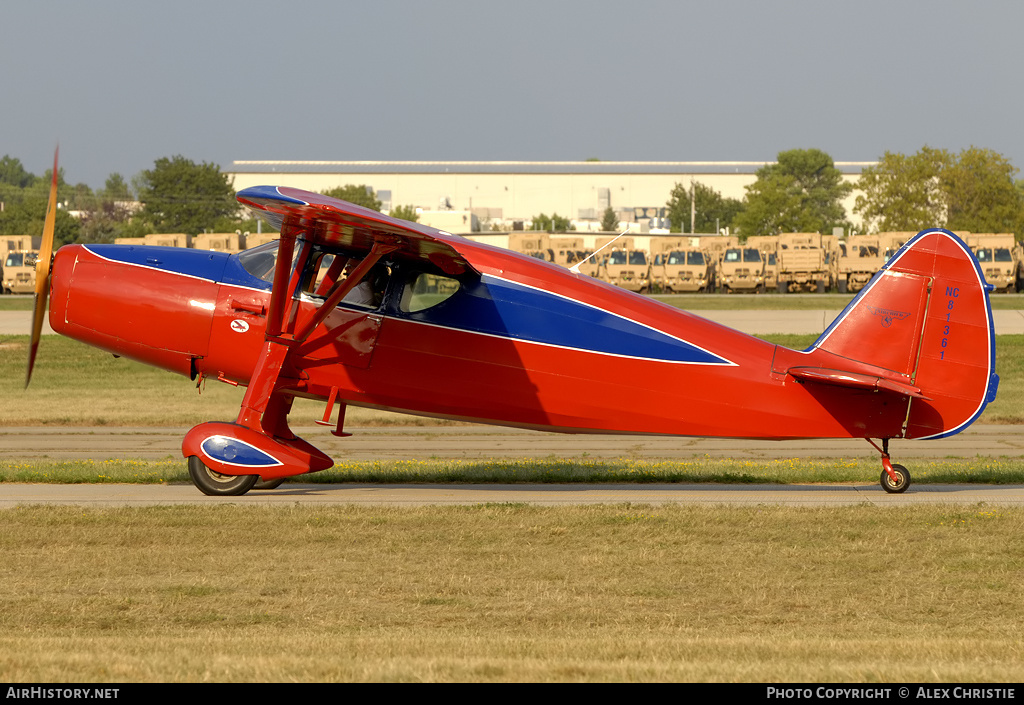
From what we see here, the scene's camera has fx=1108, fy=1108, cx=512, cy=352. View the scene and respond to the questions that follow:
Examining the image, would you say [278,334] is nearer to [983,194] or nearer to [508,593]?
[508,593]

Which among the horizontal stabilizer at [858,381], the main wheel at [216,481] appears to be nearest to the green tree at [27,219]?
the main wheel at [216,481]

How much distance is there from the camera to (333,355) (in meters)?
12.0

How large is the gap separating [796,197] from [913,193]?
27151 millimetres

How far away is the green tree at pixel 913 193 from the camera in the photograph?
81312 mm

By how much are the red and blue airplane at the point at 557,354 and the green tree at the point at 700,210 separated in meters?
118

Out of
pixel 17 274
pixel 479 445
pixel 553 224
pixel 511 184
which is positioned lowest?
pixel 479 445

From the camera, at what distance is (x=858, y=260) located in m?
57.2

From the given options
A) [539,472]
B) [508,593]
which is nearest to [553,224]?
[539,472]

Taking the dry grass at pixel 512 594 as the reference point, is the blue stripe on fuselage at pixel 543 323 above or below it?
above

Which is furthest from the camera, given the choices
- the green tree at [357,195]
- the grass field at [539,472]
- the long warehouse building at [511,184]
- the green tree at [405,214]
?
the long warehouse building at [511,184]

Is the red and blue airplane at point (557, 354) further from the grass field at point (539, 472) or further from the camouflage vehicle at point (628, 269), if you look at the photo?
the camouflage vehicle at point (628, 269)

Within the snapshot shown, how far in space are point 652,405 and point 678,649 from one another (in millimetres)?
5706
